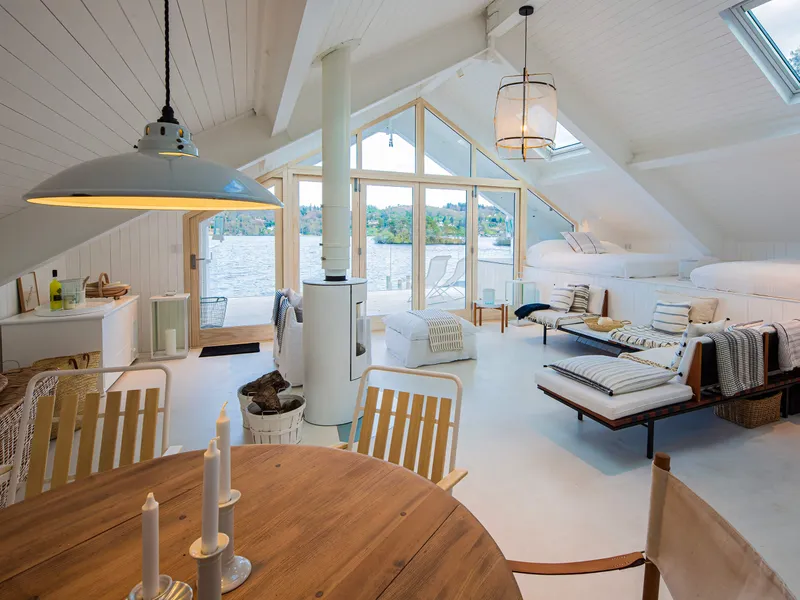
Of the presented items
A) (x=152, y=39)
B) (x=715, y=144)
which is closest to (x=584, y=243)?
(x=715, y=144)

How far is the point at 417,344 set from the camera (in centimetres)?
486

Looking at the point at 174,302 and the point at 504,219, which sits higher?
the point at 504,219

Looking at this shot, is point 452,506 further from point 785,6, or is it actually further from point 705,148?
point 705,148

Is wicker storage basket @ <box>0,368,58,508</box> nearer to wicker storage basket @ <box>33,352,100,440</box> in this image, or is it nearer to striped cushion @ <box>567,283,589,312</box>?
wicker storage basket @ <box>33,352,100,440</box>

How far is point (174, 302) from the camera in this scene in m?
5.34

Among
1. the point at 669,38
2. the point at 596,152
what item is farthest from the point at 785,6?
the point at 596,152

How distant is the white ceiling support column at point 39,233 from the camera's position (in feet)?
9.59

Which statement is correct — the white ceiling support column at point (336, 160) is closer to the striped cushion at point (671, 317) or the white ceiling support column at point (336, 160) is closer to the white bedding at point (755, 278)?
the striped cushion at point (671, 317)

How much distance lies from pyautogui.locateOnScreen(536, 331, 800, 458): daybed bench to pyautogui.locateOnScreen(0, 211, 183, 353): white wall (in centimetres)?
435

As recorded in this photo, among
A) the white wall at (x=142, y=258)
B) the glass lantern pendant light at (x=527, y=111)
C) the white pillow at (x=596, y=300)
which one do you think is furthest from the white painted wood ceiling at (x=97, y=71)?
the white pillow at (x=596, y=300)

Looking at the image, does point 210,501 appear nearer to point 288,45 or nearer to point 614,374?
point 288,45

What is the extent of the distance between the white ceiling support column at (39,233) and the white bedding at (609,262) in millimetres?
5527

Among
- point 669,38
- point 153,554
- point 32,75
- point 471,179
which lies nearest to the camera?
point 153,554

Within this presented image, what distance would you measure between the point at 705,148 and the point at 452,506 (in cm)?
485
